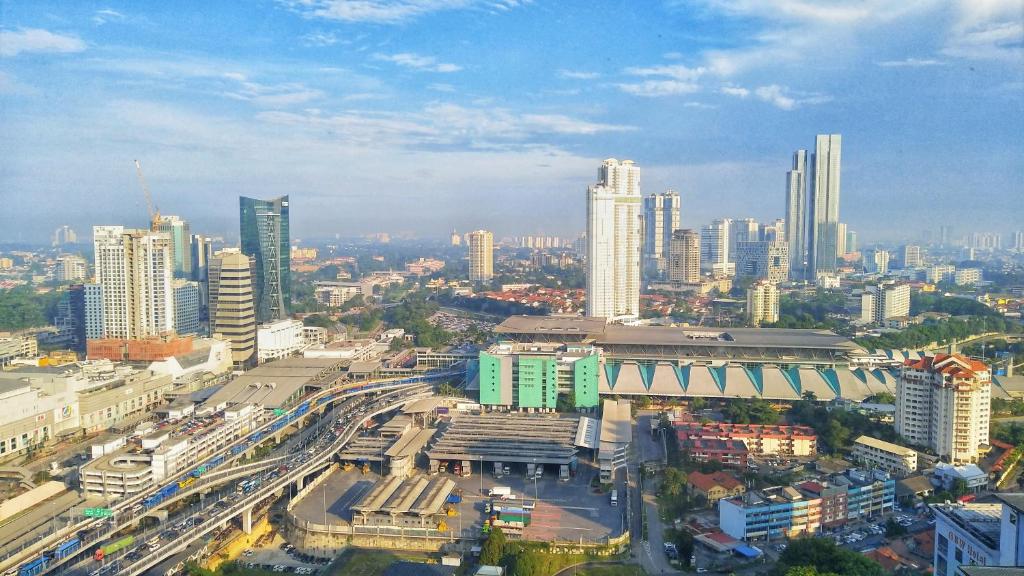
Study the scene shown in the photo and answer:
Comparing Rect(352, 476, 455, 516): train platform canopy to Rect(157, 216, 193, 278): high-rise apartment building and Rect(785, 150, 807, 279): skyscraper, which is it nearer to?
Rect(157, 216, 193, 278): high-rise apartment building

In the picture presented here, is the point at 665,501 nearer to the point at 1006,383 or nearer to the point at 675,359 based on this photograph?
the point at 675,359

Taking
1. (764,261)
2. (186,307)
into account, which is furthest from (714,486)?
(764,261)

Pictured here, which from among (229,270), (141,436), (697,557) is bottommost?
(697,557)

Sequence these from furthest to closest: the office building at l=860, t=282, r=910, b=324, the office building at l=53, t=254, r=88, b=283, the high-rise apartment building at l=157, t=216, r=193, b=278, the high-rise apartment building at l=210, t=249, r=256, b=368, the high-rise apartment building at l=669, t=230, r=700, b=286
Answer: the high-rise apartment building at l=669, t=230, r=700, b=286 < the office building at l=53, t=254, r=88, b=283 < the office building at l=860, t=282, r=910, b=324 < the high-rise apartment building at l=157, t=216, r=193, b=278 < the high-rise apartment building at l=210, t=249, r=256, b=368

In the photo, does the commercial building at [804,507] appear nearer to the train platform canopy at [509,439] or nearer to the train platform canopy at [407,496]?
the train platform canopy at [509,439]

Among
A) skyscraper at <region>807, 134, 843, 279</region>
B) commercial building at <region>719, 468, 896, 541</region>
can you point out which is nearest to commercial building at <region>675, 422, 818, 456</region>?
commercial building at <region>719, 468, 896, 541</region>

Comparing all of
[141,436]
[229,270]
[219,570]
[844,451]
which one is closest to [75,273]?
[229,270]
